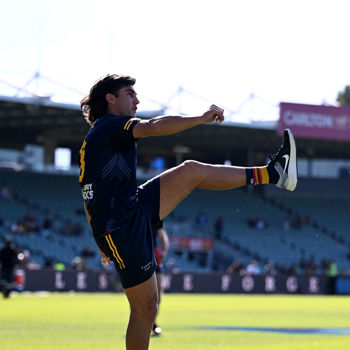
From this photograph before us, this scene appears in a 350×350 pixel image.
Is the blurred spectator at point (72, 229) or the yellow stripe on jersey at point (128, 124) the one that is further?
the blurred spectator at point (72, 229)

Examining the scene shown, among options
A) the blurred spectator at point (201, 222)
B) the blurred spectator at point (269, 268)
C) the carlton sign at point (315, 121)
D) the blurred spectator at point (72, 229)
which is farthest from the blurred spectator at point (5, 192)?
the carlton sign at point (315, 121)

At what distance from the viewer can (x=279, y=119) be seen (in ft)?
133

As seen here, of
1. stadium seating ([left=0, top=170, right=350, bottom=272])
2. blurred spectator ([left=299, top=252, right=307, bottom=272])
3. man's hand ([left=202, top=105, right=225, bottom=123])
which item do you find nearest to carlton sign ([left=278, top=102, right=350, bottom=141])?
stadium seating ([left=0, top=170, right=350, bottom=272])

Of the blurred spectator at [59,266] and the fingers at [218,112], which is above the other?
the fingers at [218,112]

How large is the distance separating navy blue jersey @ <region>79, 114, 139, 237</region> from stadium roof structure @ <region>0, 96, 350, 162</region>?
3079 cm

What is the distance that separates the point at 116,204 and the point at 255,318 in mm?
12359

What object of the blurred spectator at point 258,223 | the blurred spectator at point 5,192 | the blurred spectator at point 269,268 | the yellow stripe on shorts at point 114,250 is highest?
the blurred spectator at point 5,192

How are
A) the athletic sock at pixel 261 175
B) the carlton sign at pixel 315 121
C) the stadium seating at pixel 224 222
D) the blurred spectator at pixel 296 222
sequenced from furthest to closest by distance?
the blurred spectator at pixel 296 222, the carlton sign at pixel 315 121, the stadium seating at pixel 224 222, the athletic sock at pixel 261 175

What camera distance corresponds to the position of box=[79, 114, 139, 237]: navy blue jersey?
20.9 ft

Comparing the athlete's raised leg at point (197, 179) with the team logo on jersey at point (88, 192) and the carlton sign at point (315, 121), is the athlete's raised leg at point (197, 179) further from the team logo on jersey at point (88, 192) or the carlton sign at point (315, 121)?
the carlton sign at point (315, 121)

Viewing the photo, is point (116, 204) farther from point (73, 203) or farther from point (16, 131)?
point (16, 131)

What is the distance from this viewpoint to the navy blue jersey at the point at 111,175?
20.9 feet

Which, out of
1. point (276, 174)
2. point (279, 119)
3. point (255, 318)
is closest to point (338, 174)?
point (279, 119)

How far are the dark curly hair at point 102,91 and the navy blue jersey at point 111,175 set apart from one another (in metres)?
0.28
